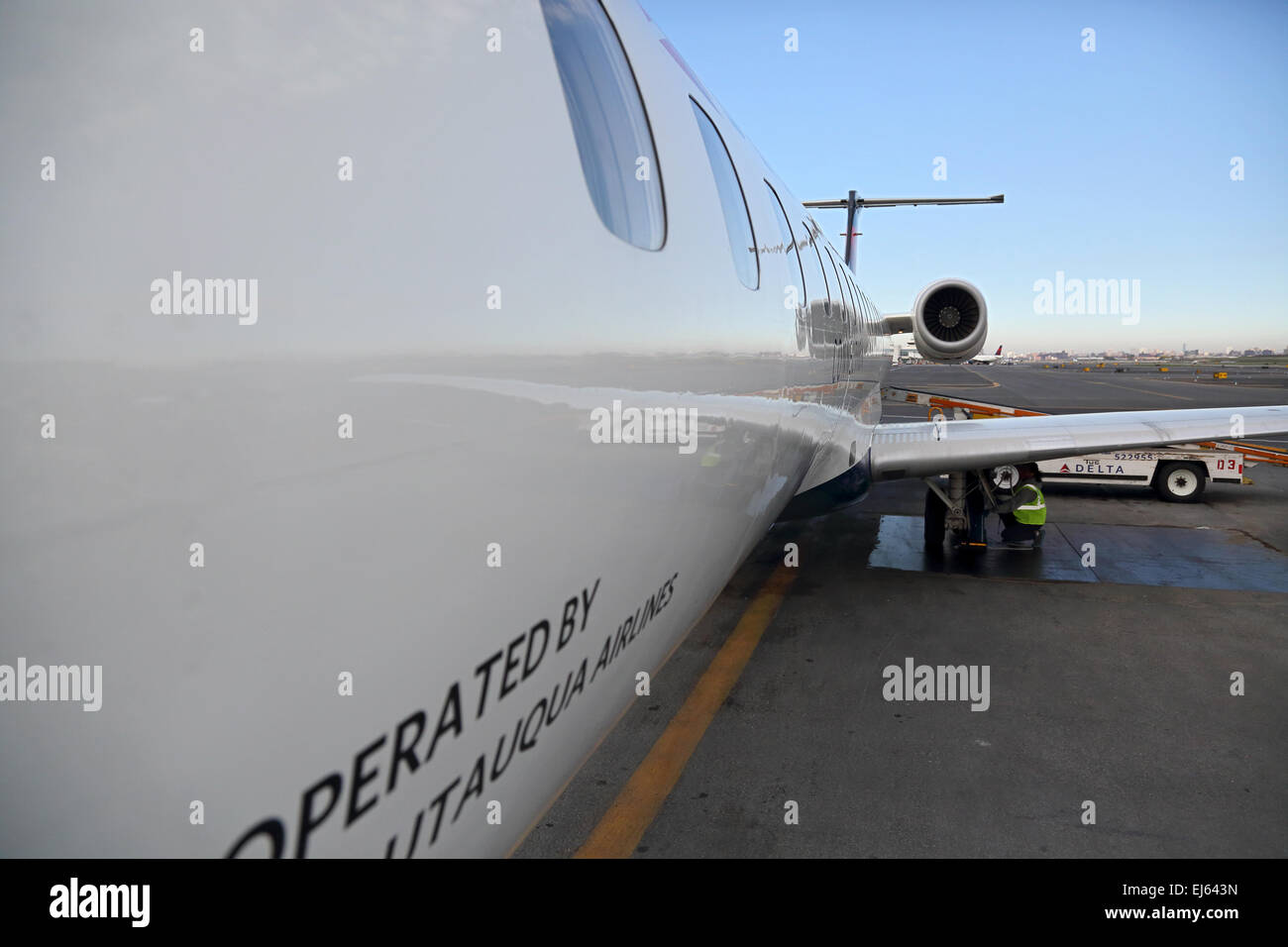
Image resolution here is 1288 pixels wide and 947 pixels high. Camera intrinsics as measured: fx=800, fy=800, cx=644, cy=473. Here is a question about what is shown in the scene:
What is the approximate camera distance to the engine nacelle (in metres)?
11.3

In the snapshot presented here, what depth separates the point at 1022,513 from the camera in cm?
908

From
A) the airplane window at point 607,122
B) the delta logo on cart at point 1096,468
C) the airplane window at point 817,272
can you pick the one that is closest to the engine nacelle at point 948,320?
the delta logo on cart at point 1096,468

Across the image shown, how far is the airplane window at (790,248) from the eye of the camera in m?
4.40

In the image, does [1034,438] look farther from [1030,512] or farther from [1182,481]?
[1182,481]

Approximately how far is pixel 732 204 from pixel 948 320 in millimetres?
9341

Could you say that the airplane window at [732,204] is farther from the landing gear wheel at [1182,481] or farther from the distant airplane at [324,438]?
the landing gear wheel at [1182,481]

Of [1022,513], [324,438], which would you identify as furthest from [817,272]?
[324,438]

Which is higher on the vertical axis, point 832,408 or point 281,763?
point 832,408

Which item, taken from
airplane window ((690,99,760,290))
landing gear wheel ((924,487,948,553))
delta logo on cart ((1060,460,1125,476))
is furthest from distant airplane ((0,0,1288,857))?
delta logo on cart ((1060,460,1125,476))

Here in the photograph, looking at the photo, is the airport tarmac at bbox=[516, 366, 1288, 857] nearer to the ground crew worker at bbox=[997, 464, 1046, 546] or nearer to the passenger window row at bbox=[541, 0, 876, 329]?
the ground crew worker at bbox=[997, 464, 1046, 546]
